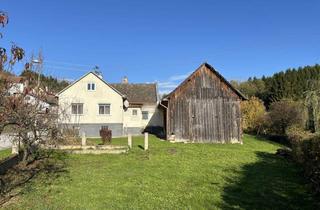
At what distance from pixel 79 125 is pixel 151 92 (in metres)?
12.1

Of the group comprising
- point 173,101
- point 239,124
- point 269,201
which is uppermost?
point 173,101

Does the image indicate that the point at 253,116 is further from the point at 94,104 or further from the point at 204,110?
the point at 94,104

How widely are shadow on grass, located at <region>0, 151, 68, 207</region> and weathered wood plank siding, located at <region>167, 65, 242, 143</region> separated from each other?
1327cm

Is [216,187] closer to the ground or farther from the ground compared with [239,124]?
closer to the ground

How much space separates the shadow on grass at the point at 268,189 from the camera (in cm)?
915

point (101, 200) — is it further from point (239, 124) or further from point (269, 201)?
point (239, 124)

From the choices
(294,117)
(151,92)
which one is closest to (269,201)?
(294,117)

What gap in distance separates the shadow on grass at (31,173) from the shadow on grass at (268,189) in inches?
264

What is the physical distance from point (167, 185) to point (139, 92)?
32.0 m

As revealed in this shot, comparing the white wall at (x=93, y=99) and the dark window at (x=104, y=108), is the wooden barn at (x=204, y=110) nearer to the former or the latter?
the white wall at (x=93, y=99)

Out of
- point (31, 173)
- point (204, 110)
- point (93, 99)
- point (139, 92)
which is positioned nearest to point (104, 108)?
point (93, 99)

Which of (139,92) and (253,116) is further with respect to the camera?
(253,116)

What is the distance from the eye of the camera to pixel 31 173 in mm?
13086

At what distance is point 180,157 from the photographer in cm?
1820
